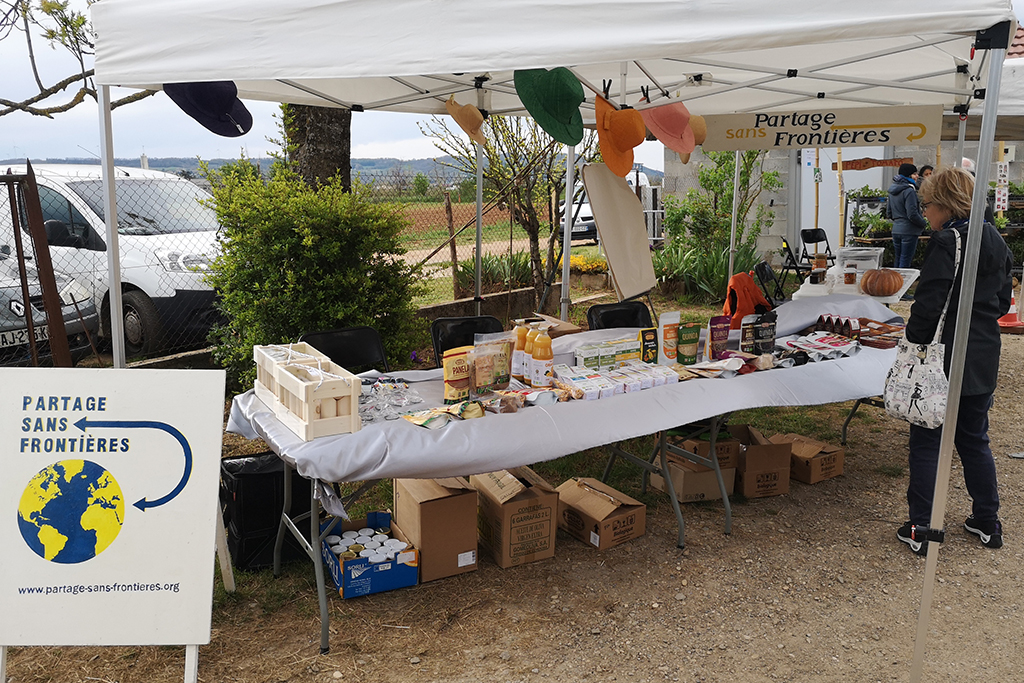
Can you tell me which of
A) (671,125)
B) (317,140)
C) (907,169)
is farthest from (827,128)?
(907,169)

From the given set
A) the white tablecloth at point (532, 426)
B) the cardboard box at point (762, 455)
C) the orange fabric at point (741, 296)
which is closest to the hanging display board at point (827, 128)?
the orange fabric at point (741, 296)

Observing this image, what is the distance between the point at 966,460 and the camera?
3.49 m

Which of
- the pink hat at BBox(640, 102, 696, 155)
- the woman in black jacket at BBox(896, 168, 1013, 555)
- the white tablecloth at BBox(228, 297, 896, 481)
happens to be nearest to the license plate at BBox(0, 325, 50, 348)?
the white tablecloth at BBox(228, 297, 896, 481)

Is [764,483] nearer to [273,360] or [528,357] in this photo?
[528,357]

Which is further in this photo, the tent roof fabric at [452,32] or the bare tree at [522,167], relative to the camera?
the bare tree at [522,167]

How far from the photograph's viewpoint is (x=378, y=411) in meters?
3.01

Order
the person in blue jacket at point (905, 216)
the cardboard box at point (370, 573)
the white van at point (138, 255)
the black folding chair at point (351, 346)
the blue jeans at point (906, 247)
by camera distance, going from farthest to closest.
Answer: the blue jeans at point (906, 247), the person in blue jacket at point (905, 216), the white van at point (138, 255), the black folding chair at point (351, 346), the cardboard box at point (370, 573)

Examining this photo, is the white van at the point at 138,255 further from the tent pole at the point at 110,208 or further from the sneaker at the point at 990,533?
the sneaker at the point at 990,533

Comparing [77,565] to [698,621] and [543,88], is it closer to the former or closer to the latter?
[698,621]

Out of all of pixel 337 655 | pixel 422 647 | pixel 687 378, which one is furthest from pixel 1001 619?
pixel 337 655

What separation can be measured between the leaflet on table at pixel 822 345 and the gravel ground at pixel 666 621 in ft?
2.68

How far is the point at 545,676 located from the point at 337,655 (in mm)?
736

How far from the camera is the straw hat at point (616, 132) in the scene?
3.90 m

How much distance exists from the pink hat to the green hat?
996 mm
